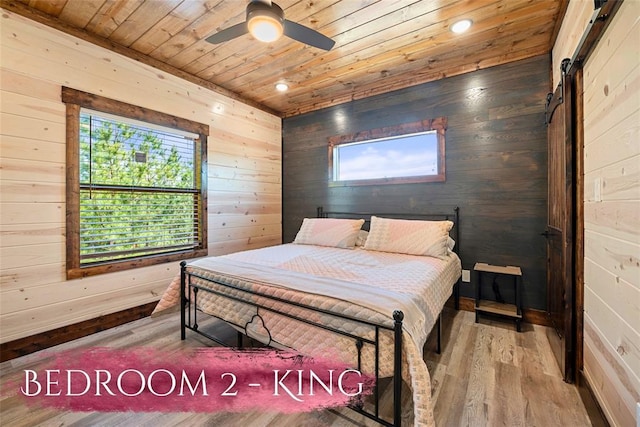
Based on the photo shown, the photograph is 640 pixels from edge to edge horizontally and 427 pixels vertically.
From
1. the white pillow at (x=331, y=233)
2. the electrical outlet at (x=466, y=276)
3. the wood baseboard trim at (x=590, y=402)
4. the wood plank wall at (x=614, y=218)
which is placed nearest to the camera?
the wood plank wall at (x=614, y=218)

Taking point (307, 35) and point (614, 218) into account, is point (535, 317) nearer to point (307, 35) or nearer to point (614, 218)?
point (614, 218)

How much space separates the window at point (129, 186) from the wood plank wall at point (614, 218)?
3.34 metres

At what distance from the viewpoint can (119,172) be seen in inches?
102

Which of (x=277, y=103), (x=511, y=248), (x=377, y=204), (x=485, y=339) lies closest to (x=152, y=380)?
(x=485, y=339)

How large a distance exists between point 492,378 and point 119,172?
3.45 metres

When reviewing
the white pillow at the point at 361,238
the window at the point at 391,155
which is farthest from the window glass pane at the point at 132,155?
the white pillow at the point at 361,238

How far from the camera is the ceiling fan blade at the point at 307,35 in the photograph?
1.76 m

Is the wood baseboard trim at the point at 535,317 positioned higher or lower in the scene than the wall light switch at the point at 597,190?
lower

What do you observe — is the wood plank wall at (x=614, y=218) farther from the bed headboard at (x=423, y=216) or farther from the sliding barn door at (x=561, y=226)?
the bed headboard at (x=423, y=216)

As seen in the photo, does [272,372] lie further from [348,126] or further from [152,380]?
[348,126]

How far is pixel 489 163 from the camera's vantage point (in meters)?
2.78

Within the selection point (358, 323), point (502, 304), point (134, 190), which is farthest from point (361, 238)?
point (134, 190)
